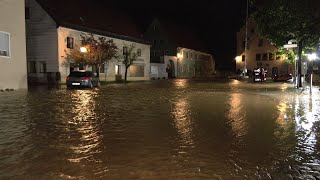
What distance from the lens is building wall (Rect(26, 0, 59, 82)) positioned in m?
35.7

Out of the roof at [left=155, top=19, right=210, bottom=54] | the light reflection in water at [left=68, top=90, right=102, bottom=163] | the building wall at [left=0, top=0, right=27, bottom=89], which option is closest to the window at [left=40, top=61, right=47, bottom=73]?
the building wall at [left=0, top=0, right=27, bottom=89]

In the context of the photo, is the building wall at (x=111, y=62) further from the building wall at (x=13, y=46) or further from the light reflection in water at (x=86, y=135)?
the light reflection in water at (x=86, y=135)

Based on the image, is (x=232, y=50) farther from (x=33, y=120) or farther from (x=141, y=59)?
(x=33, y=120)

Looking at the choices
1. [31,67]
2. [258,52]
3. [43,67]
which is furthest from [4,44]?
[258,52]

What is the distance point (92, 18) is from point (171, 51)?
24.0 metres

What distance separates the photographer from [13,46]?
24.3 meters

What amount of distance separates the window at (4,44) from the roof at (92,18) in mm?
→ 11587

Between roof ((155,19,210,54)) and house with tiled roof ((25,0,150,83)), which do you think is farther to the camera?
roof ((155,19,210,54))

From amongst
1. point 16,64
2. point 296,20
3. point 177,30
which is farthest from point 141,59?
point 296,20

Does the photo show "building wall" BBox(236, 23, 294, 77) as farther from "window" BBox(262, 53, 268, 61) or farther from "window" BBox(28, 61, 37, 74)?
"window" BBox(28, 61, 37, 74)

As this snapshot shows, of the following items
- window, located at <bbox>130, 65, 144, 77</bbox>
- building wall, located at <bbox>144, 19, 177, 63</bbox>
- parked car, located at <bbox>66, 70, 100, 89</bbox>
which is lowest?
parked car, located at <bbox>66, 70, 100, 89</bbox>

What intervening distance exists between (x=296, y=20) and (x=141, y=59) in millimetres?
Answer: 32666

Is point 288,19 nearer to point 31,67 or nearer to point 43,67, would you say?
point 43,67

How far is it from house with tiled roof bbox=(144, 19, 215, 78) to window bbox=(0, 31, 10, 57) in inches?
1373
